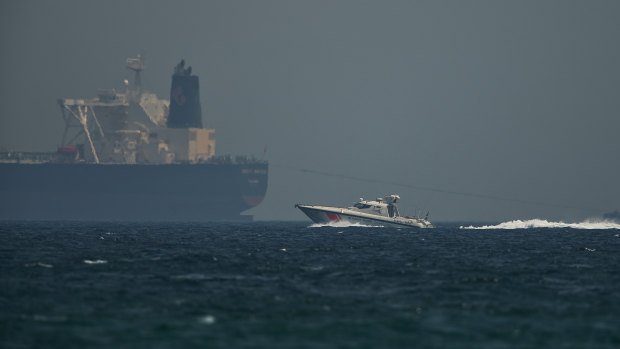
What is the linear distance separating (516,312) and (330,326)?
7.96 meters

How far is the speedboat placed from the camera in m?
114

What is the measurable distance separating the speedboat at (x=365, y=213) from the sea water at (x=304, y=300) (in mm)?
48400

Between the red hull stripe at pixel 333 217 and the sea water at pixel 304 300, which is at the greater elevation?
the red hull stripe at pixel 333 217

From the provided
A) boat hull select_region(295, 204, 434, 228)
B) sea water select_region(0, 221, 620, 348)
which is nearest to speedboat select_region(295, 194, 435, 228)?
boat hull select_region(295, 204, 434, 228)

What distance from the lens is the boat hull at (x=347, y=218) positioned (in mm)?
113562

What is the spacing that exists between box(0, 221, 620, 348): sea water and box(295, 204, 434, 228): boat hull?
4826 centimetres

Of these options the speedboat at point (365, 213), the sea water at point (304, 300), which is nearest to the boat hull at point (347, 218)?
the speedboat at point (365, 213)

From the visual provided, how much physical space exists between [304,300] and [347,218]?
7543 centimetres

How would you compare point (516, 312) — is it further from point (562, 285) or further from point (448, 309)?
point (562, 285)

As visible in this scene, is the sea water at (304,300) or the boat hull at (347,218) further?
the boat hull at (347,218)

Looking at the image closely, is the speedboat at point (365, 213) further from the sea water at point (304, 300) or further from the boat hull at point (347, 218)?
the sea water at point (304, 300)

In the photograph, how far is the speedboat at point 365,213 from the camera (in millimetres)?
113688

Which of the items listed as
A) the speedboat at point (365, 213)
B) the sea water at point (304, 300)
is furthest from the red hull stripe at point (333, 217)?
the sea water at point (304, 300)

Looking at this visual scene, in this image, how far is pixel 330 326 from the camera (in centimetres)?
3209
